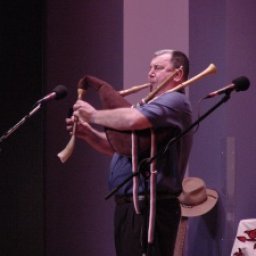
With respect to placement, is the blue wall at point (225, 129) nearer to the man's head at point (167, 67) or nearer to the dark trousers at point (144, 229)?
the man's head at point (167, 67)

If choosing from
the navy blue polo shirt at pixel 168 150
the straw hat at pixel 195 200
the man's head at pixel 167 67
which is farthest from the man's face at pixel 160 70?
the straw hat at pixel 195 200

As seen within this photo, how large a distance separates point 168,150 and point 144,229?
33 centimetres

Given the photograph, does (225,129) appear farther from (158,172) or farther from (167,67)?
(158,172)

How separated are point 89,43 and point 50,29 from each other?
301mm

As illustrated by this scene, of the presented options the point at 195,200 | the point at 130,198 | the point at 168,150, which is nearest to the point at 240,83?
the point at 168,150

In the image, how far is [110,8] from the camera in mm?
3531

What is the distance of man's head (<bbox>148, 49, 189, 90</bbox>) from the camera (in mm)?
2267

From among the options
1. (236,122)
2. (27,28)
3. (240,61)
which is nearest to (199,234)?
(236,122)

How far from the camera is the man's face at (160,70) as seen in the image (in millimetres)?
2266

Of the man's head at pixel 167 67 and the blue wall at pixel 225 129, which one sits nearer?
the man's head at pixel 167 67

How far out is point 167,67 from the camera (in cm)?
227

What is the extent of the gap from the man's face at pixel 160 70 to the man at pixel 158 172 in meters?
0.10

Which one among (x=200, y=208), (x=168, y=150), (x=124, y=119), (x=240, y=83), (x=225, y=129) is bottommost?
(x=200, y=208)

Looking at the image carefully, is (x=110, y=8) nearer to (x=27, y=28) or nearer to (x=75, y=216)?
(x=27, y=28)
